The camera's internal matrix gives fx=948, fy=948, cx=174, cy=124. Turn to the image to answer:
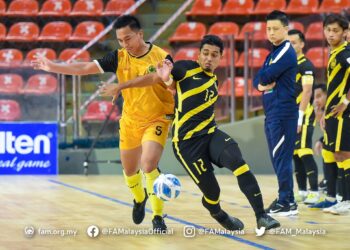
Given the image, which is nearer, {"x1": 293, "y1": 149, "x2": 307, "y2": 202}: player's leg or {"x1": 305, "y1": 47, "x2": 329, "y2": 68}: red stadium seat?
{"x1": 293, "y1": 149, "x2": 307, "y2": 202}: player's leg

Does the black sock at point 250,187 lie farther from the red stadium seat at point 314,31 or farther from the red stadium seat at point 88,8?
the red stadium seat at point 88,8

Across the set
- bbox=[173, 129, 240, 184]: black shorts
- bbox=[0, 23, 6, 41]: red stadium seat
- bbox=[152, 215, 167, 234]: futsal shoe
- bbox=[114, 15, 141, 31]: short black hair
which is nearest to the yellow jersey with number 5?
bbox=[114, 15, 141, 31]: short black hair

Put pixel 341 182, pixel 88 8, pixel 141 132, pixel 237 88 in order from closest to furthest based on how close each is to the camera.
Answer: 1. pixel 141 132
2. pixel 341 182
3. pixel 237 88
4. pixel 88 8

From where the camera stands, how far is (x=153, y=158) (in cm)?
743

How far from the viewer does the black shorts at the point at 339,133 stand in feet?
28.5

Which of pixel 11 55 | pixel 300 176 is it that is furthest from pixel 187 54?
pixel 300 176

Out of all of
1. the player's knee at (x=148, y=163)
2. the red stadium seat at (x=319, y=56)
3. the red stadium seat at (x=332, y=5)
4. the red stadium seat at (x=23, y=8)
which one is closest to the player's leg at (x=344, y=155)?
the player's knee at (x=148, y=163)

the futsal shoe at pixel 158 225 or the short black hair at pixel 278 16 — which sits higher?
the short black hair at pixel 278 16

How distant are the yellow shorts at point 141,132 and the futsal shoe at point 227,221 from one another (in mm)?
745

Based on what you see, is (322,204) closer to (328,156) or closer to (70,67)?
(328,156)

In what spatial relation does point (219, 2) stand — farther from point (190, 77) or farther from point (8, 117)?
point (190, 77)

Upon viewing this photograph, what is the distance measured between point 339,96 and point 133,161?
83.2 inches

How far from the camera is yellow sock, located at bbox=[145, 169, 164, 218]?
749cm

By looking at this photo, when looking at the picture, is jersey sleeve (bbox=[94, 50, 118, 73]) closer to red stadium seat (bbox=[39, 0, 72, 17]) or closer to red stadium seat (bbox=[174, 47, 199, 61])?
red stadium seat (bbox=[174, 47, 199, 61])
